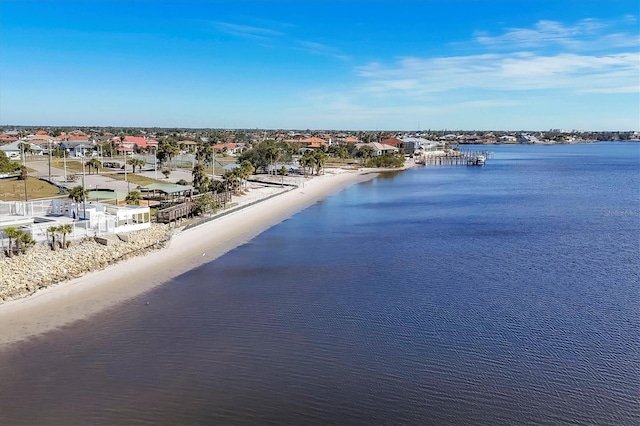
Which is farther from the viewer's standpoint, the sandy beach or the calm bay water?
the sandy beach

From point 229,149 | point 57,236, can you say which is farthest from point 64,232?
point 229,149

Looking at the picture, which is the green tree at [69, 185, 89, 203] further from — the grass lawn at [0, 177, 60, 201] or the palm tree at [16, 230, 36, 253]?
the grass lawn at [0, 177, 60, 201]

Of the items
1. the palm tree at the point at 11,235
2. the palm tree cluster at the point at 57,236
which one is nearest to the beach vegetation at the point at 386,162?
the palm tree cluster at the point at 57,236

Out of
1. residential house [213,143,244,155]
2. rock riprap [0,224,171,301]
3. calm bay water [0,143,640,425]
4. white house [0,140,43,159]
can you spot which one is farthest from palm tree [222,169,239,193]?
residential house [213,143,244,155]

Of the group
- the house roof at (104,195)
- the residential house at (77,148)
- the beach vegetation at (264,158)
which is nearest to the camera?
the house roof at (104,195)

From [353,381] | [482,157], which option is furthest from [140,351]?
[482,157]

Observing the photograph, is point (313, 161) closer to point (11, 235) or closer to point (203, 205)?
point (203, 205)

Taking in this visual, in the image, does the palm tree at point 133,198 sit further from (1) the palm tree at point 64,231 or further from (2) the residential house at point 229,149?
(2) the residential house at point 229,149
